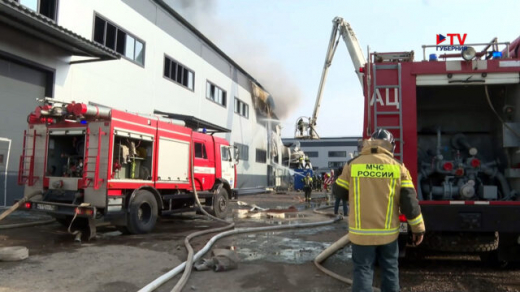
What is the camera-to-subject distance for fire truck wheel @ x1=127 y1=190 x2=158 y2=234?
7270mm

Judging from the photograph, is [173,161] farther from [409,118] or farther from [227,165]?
[409,118]

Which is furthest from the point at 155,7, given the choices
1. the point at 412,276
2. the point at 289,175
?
the point at 289,175

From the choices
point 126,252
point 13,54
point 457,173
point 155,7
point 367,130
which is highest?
point 155,7

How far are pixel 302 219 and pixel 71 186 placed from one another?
6.33m

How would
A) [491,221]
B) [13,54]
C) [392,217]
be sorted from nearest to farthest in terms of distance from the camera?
1. [392,217]
2. [491,221]
3. [13,54]

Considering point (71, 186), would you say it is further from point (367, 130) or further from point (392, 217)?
point (392, 217)

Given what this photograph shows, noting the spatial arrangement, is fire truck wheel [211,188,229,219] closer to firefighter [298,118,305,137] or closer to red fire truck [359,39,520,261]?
red fire truck [359,39,520,261]

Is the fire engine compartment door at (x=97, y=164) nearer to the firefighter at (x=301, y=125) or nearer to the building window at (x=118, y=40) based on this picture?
the building window at (x=118, y=40)

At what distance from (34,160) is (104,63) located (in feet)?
19.3

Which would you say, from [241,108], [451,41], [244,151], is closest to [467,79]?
[451,41]

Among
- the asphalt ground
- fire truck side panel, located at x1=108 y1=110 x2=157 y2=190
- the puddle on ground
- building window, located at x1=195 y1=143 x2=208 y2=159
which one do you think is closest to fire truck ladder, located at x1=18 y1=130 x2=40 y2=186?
the asphalt ground

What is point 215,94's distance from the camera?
2161 cm

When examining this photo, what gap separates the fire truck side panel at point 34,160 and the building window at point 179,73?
9.09m

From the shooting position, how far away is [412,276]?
15.6 ft
